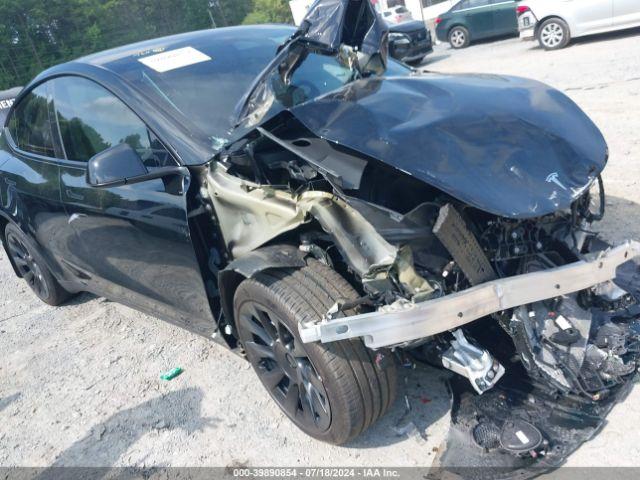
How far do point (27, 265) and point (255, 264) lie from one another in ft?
10.6

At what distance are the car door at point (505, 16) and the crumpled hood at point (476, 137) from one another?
1399 cm

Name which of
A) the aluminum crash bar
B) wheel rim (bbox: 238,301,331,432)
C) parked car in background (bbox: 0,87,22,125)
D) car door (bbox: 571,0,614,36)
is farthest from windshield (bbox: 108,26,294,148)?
car door (bbox: 571,0,614,36)

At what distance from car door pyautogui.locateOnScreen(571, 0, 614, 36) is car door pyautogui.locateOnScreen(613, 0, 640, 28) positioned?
0.09 meters

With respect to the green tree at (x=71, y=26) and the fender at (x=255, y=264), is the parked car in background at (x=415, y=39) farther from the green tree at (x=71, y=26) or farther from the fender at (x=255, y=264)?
the green tree at (x=71, y=26)

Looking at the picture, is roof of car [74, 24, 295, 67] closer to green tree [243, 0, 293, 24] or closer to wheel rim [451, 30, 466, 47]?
wheel rim [451, 30, 466, 47]

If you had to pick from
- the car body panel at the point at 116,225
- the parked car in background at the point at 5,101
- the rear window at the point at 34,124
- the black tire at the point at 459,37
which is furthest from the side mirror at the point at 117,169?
the black tire at the point at 459,37

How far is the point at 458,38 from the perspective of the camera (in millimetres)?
16016

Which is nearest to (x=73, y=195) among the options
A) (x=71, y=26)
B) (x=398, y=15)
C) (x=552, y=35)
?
(x=552, y=35)

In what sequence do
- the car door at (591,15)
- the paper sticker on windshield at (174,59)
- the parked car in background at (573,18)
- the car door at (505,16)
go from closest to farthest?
the paper sticker on windshield at (174,59) → the parked car in background at (573,18) → the car door at (591,15) → the car door at (505,16)

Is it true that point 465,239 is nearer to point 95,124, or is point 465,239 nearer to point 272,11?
point 95,124

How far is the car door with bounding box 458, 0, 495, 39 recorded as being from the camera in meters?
15.4

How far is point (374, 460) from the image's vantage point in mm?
2516

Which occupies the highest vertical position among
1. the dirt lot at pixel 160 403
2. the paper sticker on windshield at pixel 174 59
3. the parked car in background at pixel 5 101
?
the paper sticker on windshield at pixel 174 59

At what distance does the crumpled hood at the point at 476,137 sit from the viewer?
2.19 meters
